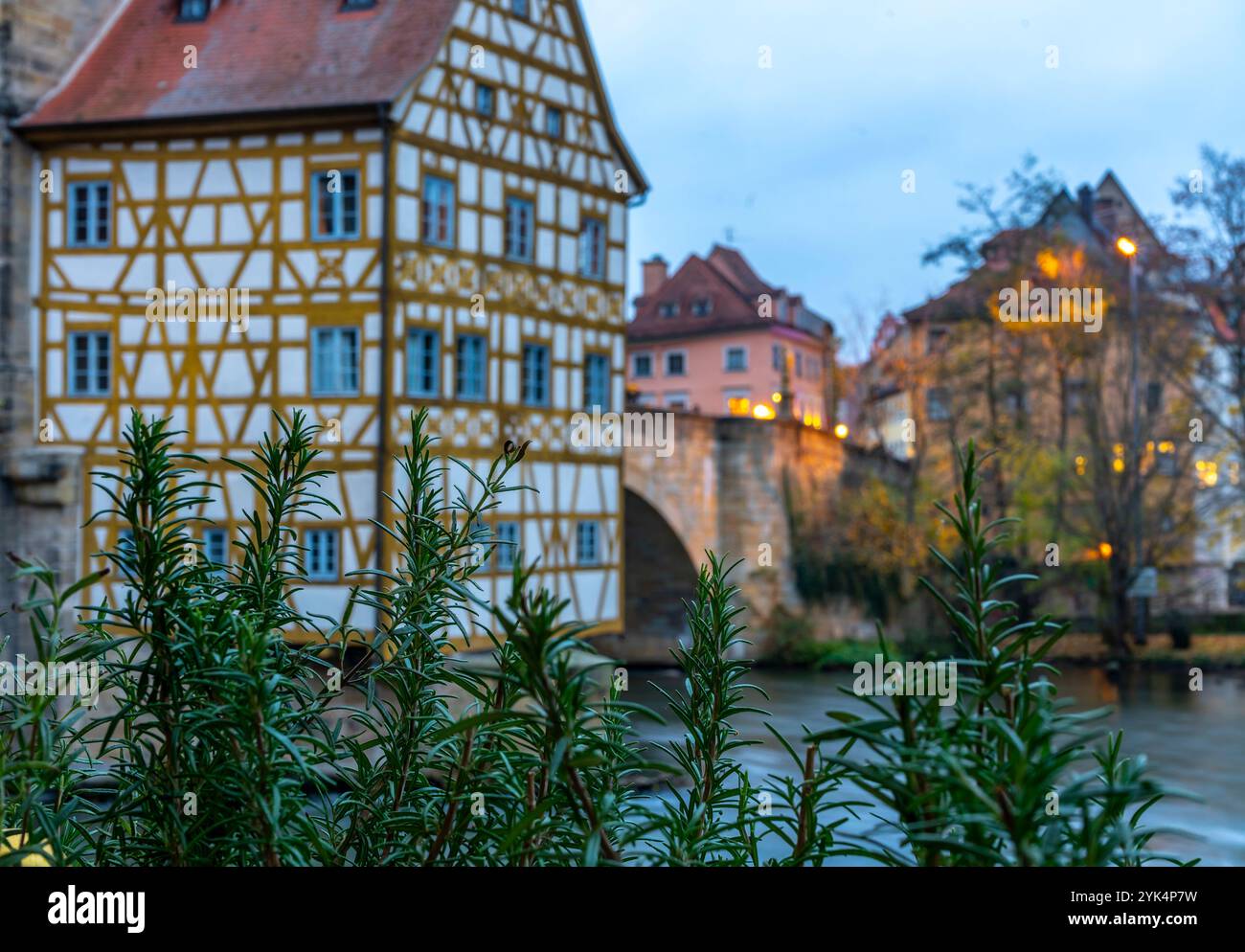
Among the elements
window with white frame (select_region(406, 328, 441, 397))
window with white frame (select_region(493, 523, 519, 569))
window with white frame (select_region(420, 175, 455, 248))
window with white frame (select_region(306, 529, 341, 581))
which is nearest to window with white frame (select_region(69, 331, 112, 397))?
window with white frame (select_region(306, 529, 341, 581))

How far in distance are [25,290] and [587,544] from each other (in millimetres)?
7447

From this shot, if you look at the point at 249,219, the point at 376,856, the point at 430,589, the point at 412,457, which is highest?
the point at 249,219

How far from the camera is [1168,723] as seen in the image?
1986 cm

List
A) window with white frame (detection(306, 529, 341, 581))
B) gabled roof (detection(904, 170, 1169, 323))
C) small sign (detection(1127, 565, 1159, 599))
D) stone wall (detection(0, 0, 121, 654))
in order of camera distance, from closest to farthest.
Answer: stone wall (detection(0, 0, 121, 654))
window with white frame (detection(306, 529, 341, 581))
small sign (detection(1127, 565, 1159, 599))
gabled roof (detection(904, 170, 1169, 323))

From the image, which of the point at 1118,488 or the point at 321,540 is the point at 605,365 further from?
the point at 1118,488

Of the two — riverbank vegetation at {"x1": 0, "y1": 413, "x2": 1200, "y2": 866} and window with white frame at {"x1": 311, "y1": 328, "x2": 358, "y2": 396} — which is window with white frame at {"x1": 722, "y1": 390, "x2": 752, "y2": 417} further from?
riverbank vegetation at {"x1": 0, "y1": 413, "x2": 1200, "y2": 866}

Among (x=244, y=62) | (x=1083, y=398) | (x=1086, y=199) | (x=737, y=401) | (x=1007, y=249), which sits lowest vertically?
(x=1083, y=398)

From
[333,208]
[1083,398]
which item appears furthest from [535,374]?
[1083,398]

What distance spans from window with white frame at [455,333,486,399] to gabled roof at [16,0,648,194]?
294cm

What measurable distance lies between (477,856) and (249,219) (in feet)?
50.1

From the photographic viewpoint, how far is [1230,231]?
981 inches

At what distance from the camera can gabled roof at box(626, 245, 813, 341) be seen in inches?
1329

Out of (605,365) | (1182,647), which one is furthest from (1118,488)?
(605,365)

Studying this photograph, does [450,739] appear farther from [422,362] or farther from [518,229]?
[518,229]
